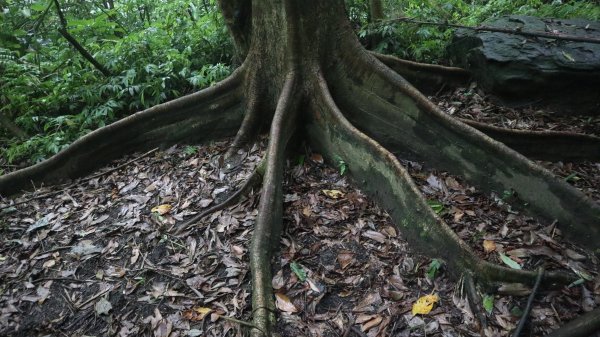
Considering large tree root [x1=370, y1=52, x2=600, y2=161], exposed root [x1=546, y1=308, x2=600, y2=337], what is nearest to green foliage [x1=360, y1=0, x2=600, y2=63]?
large tree root [x1=370, y1=52, x2=600, y2=161]

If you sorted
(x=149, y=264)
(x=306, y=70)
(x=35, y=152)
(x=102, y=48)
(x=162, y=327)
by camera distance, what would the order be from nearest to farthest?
1. (x=162, y=327)
2. (x=149, y=264)
3. (x=306, y=70)
4. (x=35, y=152)
5. (x=102, y=48)

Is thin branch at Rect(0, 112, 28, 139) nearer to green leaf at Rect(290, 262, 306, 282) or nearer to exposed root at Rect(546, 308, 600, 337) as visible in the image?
green leaf at Rect(290, 262, 306, 282)

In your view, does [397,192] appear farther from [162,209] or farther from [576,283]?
[162,209]

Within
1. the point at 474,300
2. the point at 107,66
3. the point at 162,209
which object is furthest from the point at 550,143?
the point at 107,66

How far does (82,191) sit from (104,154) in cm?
64

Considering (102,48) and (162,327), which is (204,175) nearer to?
(162,327)

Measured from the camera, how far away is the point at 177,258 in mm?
3826

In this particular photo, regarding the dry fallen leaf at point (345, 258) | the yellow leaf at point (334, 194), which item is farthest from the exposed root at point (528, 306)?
the yellow leaf at point (334, 194)

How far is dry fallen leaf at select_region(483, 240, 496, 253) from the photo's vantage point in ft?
11.5

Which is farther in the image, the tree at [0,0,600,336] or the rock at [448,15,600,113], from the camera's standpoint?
the rock at [448,15,600,113]

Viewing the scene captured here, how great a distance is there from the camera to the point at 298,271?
353cm

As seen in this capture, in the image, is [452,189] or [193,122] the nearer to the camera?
[452,189]

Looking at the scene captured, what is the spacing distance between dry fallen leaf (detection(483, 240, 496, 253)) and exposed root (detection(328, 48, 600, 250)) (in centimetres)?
62

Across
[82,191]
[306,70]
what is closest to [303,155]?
[306,70]
